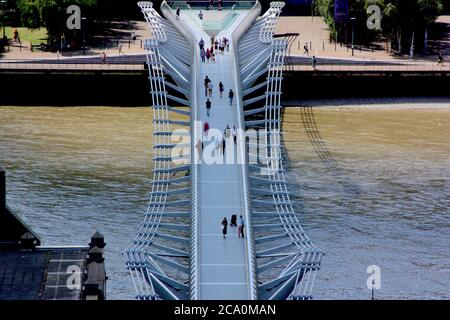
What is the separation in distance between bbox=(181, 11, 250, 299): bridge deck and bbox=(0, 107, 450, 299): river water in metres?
2.63

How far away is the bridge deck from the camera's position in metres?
46.1

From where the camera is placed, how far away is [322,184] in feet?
210

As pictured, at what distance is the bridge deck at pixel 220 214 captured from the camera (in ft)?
151

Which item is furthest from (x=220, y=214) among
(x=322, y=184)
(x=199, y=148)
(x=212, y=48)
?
(x=212, y=48)

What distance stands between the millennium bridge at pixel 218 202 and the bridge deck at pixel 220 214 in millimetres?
32

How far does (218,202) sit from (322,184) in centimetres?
1090

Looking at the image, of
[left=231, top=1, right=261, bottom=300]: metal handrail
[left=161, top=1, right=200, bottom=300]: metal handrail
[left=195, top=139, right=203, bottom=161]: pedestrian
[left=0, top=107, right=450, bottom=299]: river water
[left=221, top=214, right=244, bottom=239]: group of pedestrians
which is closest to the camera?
[left=231, top=1, right=261, bottom=300]: metal handrail

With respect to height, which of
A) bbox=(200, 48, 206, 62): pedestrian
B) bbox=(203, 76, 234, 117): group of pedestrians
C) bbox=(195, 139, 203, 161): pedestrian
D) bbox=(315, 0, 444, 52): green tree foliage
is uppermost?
bbox=(315, 0, 444, 52): green tree foliage

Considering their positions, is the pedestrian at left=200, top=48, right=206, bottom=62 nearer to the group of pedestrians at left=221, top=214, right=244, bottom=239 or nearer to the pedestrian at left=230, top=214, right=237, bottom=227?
the group of pedestrians at left=221, top=214, right=244, bottom=239

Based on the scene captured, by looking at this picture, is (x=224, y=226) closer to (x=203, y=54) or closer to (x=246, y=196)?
(x=246, y=196)

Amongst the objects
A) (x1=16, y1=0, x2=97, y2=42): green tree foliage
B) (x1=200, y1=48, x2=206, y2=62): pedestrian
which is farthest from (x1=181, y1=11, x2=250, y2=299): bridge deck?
(x1=16, y1=0, x2=97, y2=42): green tree foliage

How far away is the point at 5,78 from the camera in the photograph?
88750 millimetres
